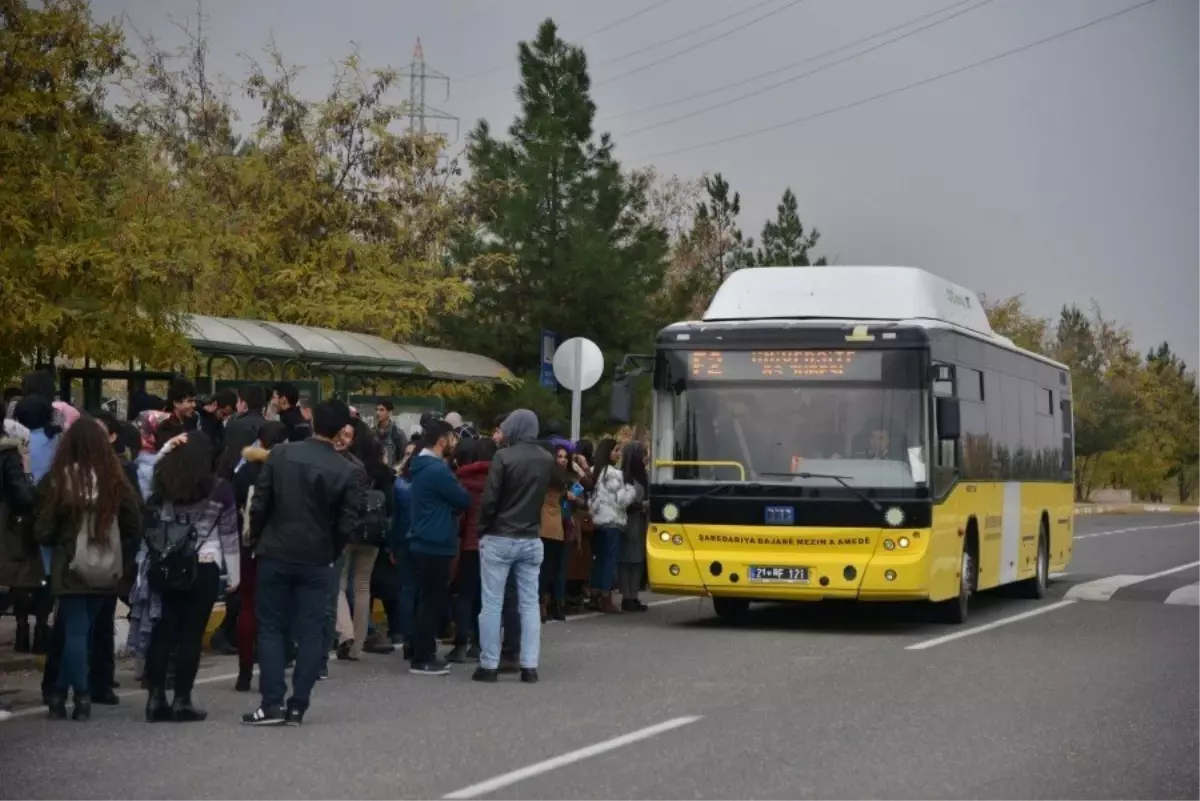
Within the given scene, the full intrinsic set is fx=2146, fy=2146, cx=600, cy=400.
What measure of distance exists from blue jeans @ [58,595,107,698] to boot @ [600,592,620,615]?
9.68 meters

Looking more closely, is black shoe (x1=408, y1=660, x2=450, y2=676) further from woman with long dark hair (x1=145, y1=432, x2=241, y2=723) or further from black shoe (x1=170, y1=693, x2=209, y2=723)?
black shoe (x1=170, y1=693, x2=209, y2=723)

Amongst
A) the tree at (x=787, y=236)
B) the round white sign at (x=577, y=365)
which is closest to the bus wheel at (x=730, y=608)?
the round white sign at (x=577, y=365)

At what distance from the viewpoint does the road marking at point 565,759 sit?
927cm

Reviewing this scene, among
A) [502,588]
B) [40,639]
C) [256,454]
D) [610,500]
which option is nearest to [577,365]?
A: [610,500]

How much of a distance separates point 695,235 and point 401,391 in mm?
30194

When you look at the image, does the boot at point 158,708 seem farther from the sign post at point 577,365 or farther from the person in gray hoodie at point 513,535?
the sign post at point 577,365

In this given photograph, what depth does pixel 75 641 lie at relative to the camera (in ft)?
39.0

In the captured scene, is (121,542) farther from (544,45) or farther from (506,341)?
(544,45)

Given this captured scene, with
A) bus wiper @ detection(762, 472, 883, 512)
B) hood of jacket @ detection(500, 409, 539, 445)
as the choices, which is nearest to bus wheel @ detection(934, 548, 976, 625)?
bus wiper @ detection(762, 472, 883, 512)

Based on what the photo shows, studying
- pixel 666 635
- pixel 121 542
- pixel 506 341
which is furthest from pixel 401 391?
pixel 121 542

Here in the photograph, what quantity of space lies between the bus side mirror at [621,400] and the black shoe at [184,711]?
22.4 feet

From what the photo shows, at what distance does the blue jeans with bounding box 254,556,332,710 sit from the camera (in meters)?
11.8

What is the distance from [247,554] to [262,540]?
61.5 inches

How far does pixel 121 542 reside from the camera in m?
12.1
